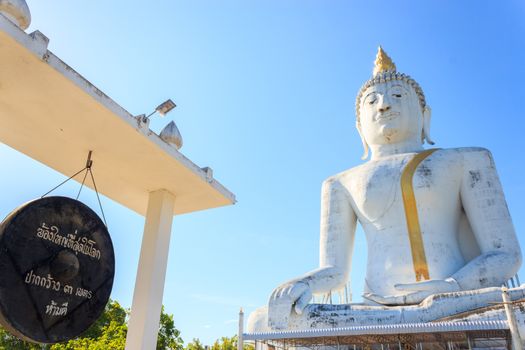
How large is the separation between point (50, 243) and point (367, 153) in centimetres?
896

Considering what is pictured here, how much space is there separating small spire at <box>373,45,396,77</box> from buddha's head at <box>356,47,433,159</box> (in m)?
0.67

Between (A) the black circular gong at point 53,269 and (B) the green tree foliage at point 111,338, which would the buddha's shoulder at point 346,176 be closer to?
(A) the black circular gong at point 53,269

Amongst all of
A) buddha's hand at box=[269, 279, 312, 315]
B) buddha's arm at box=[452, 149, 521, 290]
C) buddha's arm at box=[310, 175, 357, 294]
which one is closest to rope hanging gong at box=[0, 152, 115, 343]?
buddha's hand at box=[269, 279, 312, 315]

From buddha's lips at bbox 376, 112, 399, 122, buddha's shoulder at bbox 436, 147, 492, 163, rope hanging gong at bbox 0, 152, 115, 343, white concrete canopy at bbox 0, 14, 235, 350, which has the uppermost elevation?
buddha's lips at bbox 376, 112, 399, 122

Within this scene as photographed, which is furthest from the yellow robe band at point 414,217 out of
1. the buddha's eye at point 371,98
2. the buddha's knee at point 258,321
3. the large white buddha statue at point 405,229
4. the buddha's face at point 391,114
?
the buddha's knee at point 258,321

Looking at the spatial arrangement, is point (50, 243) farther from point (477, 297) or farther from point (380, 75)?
point (380, 75)

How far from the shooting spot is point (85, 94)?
3.54 m

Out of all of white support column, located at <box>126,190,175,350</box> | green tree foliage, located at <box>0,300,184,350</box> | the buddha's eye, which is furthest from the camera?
green tree foliage, located at <box>0,300,184,350</box>

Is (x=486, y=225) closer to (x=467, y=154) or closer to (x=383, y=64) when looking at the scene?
(x=467, y=154)

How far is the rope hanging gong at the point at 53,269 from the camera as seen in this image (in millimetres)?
3119

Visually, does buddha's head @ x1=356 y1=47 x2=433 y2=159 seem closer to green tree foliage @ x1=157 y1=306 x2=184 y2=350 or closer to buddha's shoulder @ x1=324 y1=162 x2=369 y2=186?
buddha's shoulder @ x1=324 y1=162 x2=369 y2=186

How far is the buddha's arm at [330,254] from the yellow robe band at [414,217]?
1.30 meters

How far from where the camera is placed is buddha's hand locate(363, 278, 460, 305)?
711 cm

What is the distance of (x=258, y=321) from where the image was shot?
7574 millimetres
